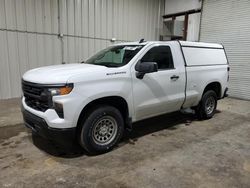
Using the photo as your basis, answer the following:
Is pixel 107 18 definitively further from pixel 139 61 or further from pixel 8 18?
pixel 139 61

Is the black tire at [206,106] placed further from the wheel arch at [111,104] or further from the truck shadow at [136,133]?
the wheel arch at [111,104]

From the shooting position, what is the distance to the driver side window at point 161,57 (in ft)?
13.4

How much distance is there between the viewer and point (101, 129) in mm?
3531

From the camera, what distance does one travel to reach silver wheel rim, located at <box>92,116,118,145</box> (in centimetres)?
346

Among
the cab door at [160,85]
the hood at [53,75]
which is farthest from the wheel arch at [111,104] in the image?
the hood at [53,75]

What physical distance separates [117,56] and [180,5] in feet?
24.8

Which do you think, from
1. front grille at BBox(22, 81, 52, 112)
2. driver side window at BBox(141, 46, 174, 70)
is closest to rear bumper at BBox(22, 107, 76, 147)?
front grille at BBox(22, 81, 52, 112)

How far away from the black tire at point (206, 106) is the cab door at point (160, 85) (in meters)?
0.94

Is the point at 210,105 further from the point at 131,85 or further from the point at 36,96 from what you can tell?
the point at 36,96

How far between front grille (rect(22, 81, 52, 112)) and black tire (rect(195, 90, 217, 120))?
3.71 m

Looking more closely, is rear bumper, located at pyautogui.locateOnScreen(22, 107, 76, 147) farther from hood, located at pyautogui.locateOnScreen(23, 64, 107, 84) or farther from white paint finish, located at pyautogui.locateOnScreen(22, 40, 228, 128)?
hood, located at pyautogui.locateOnScreen(23, 64, 107, 84)

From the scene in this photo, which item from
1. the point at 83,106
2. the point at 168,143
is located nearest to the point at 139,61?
the point at 83,106

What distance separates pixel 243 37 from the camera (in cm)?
823

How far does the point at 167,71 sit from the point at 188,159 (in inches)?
66.3
